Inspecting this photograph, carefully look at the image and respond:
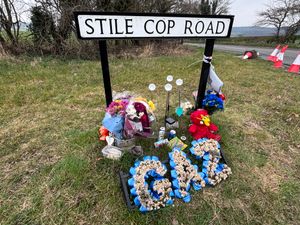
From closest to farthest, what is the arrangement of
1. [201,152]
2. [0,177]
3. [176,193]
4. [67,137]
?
[176,193] < [0,177] < [201,152] < [67,137]

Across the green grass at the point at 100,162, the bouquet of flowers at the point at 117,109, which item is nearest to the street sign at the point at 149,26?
the bouquet of flowers at the point at 117,109

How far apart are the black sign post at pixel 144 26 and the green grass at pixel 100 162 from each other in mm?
813

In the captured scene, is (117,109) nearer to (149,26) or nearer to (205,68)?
(149,26)

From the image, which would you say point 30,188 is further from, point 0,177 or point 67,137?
point 67,137

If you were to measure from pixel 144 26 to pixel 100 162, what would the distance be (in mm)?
1311

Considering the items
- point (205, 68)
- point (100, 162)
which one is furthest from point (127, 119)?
point (205, 68)

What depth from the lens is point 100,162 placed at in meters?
1.75

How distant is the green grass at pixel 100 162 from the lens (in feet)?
4.41

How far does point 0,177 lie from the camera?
1.60 meters

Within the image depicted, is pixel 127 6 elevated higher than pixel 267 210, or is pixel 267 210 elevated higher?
pixel 127 6

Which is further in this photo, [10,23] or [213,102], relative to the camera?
[10,23]

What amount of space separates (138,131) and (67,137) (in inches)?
37.5

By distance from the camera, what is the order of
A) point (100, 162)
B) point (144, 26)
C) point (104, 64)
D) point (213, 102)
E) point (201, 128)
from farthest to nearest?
point (213, 102)
point (201, 128)
point (100, 162)
point (104, 64)
point (144, 26)

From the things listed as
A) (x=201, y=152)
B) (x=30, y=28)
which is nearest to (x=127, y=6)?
(x=30, y=28)
